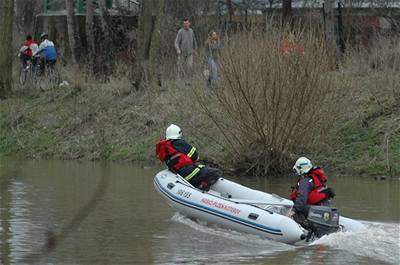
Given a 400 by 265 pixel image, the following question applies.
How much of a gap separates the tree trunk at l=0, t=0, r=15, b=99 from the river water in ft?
33.7

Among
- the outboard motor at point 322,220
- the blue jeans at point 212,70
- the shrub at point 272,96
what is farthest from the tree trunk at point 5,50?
the outboard motor at point 322,220

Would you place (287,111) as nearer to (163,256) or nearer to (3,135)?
(163,256)

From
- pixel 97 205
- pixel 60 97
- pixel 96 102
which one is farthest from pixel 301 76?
pixel 60 97

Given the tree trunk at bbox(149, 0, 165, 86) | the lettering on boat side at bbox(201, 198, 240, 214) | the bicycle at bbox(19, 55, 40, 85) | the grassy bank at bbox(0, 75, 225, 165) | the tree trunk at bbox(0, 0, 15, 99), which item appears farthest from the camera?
the bicycle at bbox(19, 55, 40, 85)

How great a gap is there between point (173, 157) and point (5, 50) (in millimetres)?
16075

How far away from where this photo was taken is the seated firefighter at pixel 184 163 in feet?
57.8

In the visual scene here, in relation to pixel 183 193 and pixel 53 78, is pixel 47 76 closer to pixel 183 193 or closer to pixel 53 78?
pixel 53 78

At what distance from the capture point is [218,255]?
1377 cm

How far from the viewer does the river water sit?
1359 cm

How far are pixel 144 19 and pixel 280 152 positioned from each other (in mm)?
10707

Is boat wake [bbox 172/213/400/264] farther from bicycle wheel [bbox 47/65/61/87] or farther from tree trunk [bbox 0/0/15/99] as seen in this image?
bicycle wheel [bbox 47/65/61/87]

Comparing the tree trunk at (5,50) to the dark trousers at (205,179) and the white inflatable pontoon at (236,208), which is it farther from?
the dark trousers at (205,179)

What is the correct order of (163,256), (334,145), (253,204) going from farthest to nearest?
(334,145)
(253,204)
(163,256)

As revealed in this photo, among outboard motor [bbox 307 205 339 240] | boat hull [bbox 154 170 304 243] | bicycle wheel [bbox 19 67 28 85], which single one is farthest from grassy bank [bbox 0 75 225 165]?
outboard motor [bbox 307 205 339 240]
